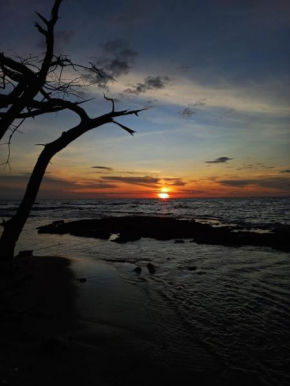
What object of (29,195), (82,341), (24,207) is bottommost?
(82,341)

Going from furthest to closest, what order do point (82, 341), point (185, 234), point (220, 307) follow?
point (185, 234) → point (220, 307) → point (82, 341)

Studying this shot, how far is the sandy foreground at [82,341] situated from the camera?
12.3ft

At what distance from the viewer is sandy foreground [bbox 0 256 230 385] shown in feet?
12.3

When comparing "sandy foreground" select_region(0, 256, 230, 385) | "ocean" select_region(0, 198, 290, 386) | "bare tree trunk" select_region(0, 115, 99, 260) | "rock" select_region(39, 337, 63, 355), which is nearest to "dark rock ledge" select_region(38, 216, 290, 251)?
"ocean" select_region(0, 198, 290, 386)

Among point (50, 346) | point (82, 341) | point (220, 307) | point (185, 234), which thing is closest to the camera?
point (50, 346)

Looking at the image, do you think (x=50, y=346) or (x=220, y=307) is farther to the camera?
(x=220, y=307)

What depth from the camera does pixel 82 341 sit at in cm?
476

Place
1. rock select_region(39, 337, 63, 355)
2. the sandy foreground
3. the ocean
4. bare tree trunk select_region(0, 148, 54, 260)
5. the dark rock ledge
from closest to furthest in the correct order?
the sandy foreground → rock select_region(39, 337, 63, 355) → the ocean → bare tree trunk select_region(0, 148, 54, 260) → the dark rock ledge

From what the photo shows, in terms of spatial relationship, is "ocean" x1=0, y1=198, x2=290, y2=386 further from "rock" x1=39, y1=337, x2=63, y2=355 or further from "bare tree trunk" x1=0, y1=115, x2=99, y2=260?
"bare tree trunk" x1=0, y1=115, x2=99, y2=260

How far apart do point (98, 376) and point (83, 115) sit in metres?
4.05

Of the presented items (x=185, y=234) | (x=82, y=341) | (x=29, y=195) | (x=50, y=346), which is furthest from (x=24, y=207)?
(x=185, y=234)

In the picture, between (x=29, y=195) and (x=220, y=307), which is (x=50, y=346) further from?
(x=220, y=307)

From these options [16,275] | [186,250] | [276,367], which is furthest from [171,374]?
[186,250]

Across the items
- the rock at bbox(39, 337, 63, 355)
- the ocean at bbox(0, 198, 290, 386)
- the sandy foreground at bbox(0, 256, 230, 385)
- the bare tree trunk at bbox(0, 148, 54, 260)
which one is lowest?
the ocean at bbox(0, 198, 290, 386)
